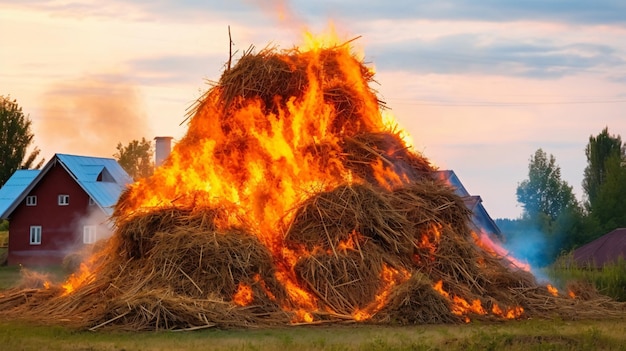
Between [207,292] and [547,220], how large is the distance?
1901 inches

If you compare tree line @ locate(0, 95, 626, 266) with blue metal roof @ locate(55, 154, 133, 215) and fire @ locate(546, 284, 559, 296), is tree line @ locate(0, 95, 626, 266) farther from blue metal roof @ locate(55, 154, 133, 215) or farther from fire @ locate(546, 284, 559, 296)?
fire @ locate(546, 284, 559, 296)

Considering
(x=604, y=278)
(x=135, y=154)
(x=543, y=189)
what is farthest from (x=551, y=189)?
(x=604, y=278)

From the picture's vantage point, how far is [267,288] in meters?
22.7

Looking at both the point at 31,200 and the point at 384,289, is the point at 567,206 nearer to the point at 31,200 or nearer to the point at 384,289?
the point at 31,200

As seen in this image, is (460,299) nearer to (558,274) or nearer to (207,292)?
(207,292)

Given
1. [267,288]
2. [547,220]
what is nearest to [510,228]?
[547,220]

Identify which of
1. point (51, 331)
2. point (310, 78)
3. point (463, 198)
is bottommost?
point (51, 331)

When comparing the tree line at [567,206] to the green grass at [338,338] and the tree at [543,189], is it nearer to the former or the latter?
the tree at [543,189]

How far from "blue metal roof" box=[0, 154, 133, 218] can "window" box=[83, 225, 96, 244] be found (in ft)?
7.99

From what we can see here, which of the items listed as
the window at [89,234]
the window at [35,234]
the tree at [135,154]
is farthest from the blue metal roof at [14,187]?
the tree at [135,154]

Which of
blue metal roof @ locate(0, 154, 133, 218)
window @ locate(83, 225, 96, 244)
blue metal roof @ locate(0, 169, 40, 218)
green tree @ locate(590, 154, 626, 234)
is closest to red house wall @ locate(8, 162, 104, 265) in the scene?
window @ locate(83, 225, 96, 244)

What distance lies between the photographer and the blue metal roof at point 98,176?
55.6 metres

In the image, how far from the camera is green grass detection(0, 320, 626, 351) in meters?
17.4

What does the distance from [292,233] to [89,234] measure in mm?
35537
